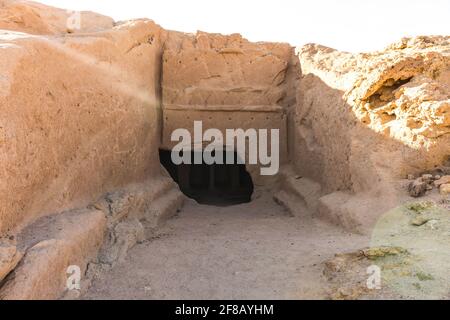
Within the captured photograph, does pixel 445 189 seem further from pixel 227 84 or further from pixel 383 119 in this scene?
pixel 227 84

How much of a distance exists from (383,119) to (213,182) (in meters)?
6.95

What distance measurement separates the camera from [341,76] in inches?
240

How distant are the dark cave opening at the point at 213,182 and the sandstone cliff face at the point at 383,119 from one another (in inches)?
151

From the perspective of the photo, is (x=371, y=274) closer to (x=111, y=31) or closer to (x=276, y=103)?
(x=111, y=31)

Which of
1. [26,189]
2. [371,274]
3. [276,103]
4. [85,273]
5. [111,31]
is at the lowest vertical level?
[85,273]

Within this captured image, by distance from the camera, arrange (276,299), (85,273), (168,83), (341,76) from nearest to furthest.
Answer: (276,299) → (85,273) → (341,76) → (168,83)

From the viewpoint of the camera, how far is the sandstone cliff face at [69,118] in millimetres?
3289

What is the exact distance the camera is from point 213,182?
11500mm

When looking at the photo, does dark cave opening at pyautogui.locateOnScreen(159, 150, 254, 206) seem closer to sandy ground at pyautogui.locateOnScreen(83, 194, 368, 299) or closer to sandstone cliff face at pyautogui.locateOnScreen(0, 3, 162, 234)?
sandstone cliff face at pyautogui.locateOnScreen(0, 3, 162, 234)

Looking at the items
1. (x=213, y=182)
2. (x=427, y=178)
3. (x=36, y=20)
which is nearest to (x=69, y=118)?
(x=36, y=20)

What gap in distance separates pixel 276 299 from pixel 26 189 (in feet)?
7.68

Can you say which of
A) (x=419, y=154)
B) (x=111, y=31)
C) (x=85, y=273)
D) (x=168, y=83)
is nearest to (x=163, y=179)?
(x=168, y=83)

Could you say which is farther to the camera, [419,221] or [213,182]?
[213,182]

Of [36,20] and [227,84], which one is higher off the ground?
[36,20]
